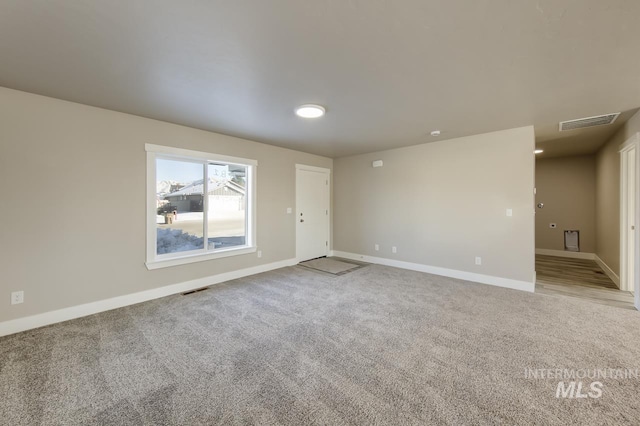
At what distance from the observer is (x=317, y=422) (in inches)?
59.9

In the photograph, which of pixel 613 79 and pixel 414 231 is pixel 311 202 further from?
pixel 613 79

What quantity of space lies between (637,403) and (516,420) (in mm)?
899

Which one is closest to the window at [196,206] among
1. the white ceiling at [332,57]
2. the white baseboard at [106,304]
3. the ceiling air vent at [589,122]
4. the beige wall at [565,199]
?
the white baseboard at [106,304]

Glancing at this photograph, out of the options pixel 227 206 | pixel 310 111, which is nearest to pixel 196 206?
pixel 227 206

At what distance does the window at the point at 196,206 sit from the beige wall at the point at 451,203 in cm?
251

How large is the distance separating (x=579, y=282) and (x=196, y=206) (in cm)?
641

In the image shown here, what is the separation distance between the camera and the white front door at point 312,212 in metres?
5.62

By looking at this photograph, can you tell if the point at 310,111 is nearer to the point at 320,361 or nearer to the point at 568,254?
the point at 320,361

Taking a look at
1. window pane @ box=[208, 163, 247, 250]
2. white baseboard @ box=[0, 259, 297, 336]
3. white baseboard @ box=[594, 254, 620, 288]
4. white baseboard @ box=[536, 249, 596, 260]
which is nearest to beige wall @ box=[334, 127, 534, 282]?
white baseboard @ box=[594, 254, 620, 288]

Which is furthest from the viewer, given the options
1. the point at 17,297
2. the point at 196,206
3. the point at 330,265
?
the point at 330,265

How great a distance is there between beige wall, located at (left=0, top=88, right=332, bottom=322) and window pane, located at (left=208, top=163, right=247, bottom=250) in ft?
2.17

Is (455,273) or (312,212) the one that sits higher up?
(312,212)

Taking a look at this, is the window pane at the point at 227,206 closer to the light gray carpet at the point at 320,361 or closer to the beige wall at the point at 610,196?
the light gray carpet at the point at 320,361

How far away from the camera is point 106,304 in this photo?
3.13 metres
